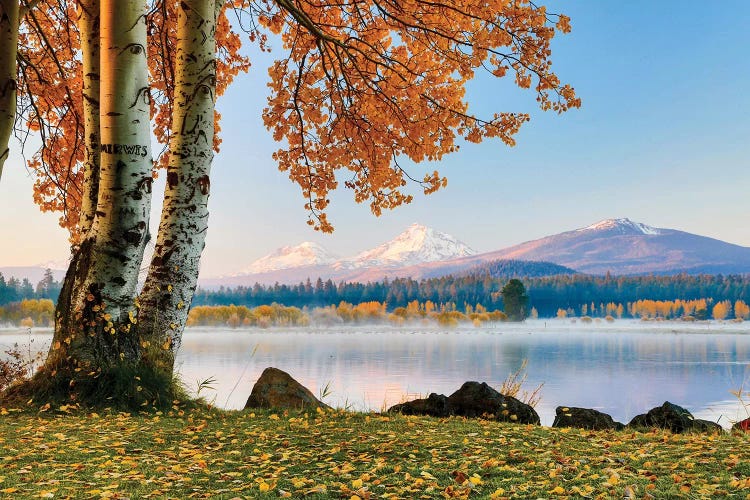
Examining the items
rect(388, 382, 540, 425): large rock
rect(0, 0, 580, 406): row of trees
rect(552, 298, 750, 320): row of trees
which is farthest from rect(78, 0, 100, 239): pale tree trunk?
rect(552, 298, 750, 320): row of trees

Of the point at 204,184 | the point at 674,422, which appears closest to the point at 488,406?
the point at 674,422

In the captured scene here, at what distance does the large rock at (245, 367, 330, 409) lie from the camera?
8.45 meters

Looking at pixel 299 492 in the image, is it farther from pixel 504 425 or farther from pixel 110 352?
pixel 110 352

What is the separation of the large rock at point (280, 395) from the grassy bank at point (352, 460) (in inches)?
46.7

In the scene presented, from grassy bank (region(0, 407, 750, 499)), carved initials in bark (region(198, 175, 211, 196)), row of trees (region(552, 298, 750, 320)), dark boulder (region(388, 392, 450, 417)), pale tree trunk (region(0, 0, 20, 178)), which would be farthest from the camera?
row of trees (region(552, 298, 750, 320))

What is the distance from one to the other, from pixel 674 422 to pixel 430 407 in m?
3.20

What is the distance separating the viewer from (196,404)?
832 cm

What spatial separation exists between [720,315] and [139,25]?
147782 millimetres

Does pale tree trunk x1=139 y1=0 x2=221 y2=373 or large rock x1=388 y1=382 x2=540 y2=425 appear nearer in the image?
large rock x1=388 y1=382 x2=540 y2=425

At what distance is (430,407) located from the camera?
8453mm

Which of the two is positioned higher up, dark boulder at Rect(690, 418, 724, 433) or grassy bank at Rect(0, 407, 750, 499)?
grassy bank at Rect(0, 407, 750, 499)

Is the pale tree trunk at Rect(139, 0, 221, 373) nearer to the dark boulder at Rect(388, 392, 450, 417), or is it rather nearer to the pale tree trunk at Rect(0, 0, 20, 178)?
the pale tree trunk at Rect(0, 0, 20, 178)

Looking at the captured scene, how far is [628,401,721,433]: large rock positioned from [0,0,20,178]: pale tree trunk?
829cm

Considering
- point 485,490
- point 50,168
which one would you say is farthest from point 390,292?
point 485,490
